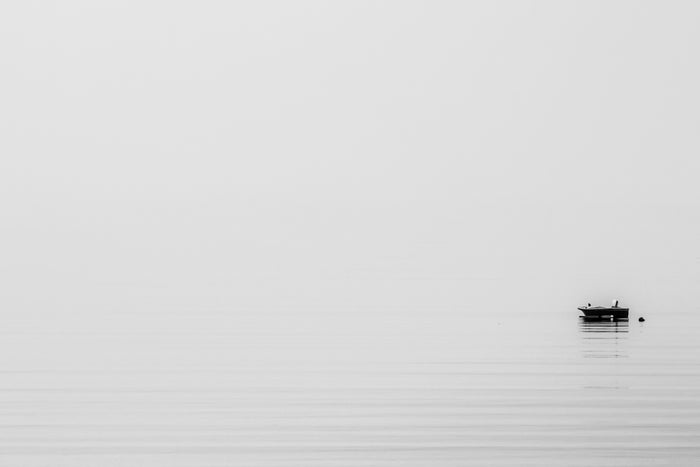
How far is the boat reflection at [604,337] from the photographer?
8500 centimetres

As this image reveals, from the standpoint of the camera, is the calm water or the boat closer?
the calm water

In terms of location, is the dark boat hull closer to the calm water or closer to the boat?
the boat

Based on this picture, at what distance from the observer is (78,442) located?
47188 mm

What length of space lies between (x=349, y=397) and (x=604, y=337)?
136 ft

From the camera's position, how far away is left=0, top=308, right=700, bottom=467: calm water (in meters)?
45.2

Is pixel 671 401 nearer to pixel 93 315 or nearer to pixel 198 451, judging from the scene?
pixel 198 451

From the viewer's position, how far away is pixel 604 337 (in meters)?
98.7

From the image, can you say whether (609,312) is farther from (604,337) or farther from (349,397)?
(349,397)

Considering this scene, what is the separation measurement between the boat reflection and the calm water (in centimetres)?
23

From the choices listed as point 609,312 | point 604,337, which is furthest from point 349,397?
point 609,312

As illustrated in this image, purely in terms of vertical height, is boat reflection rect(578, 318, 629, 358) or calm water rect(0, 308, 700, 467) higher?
boat reflection rect(578, 318, 629, 358)

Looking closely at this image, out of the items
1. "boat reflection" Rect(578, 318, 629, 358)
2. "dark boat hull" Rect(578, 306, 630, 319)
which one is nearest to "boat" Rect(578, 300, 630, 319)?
"dark boat hull" Rect(578, 306, 630, 319)

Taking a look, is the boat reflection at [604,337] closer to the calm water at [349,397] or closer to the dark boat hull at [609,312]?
the calm water at [349,397]

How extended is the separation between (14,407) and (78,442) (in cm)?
1112
